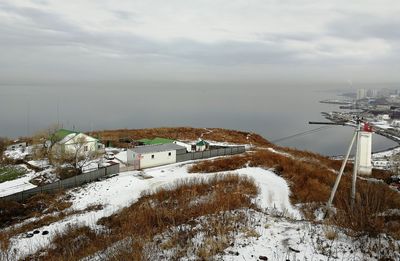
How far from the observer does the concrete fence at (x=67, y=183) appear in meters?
19.1

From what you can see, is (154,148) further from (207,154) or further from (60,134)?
(60,134)

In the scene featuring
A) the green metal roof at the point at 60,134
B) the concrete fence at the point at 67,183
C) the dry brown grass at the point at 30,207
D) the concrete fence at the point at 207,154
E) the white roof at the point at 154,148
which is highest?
the green metal roof at the point at 60,134

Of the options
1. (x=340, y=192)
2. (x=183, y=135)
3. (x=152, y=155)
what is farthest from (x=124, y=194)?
(x=183, y=135)

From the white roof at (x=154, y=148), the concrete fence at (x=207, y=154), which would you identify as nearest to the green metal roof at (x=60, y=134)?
the white roof at (x=154, y=148)

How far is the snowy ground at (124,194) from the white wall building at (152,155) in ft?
3.74

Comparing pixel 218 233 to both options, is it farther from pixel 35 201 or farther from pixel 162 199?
pixel 35 201

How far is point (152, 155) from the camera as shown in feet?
85.7

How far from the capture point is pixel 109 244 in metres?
7.17

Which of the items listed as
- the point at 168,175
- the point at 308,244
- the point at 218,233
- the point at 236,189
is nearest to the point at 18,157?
the point at 168,175

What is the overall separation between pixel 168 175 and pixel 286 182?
927cm

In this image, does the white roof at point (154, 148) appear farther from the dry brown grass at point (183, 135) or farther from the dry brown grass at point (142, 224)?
the dry brown grass at point (183, 135)

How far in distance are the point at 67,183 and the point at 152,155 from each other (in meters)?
7.75

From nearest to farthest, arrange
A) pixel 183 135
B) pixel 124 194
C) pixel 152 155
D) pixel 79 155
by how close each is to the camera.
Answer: pixel 124 194 → pixel 79 155 → pixel 152 155 → pixel 183 135

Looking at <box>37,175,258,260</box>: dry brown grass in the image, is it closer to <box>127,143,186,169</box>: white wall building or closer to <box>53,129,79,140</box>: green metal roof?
<box>127,143,186,169</box>: white wall building
